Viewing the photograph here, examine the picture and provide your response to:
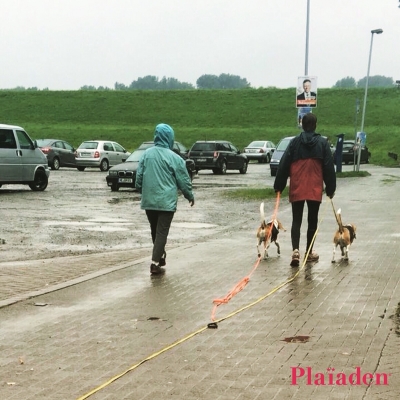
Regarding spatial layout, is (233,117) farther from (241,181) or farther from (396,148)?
(241,181)

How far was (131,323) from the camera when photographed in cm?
766

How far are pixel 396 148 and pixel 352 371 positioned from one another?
228 ft

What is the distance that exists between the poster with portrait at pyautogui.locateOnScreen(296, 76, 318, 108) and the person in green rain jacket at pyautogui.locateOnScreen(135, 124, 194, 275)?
1964 centimetres

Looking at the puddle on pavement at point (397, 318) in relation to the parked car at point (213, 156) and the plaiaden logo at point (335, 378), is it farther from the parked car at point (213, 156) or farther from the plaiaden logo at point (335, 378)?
the parked car at point (213, 156)

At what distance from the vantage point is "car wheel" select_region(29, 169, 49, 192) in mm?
27234

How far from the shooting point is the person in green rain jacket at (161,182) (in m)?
10.7

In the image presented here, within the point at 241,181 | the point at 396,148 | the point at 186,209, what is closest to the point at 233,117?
the point at 396,148

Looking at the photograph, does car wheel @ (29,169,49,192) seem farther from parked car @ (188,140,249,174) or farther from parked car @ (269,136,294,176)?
parked car @ (188,140,249,174)

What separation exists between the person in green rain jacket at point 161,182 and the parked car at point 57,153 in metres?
33.5

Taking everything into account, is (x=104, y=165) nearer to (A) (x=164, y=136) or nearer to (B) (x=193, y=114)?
(A) (x=164, y=136)

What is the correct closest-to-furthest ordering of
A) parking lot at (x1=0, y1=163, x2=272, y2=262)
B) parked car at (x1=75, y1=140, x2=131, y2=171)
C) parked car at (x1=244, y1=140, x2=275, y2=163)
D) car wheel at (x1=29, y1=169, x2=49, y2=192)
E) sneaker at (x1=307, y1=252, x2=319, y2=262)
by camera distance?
1. sneaker at (x1=307, y1=252, x2=319, y2=262)
2. parking lot at (x1=0, y1=163, x2=272, y2=262)
3. car wheel at (x1=29, y1=169, x2=49, y2=192)
4. parked car at (x1=75, y1=140, x2=131, y2=171)
5. parked car at (x1=244, y1=140, x2=275, y2=163)

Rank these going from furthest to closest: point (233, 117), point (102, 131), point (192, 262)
A: point (233, 117) < point (102, 131) < point (192, 262)

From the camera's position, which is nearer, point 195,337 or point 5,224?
point 195,337

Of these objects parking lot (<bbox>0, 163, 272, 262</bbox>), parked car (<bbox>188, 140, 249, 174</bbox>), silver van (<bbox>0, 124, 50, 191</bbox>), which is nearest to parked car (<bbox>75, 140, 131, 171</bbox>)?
parked car (<bbox>188, 140, 249, 174</bbox>)
